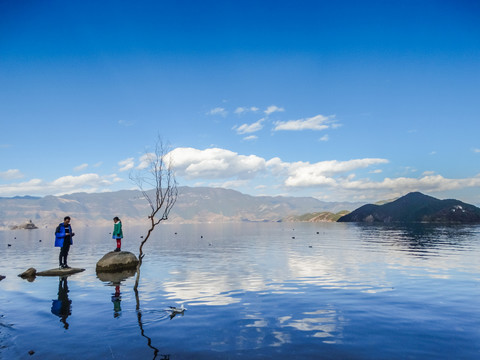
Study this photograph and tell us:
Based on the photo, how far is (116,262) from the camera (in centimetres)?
2939

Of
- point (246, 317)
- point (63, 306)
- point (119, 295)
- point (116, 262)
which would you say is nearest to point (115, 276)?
point (116, 262)

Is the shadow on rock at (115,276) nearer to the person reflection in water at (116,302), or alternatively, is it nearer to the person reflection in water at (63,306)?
the person reflection in water at (116,302)

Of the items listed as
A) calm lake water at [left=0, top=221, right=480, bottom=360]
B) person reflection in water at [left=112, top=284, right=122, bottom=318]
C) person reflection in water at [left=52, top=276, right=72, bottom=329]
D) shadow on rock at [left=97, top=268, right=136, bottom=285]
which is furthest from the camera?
shadow on rock at [left=97, top=268, right=136, bottom=285]

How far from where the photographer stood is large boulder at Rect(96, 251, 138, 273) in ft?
94.0

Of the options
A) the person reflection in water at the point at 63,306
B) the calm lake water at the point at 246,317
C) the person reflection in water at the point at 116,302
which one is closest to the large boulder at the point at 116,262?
the calm lake water at the point at 246,317

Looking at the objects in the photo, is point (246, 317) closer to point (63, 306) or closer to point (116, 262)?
point (63, 306)

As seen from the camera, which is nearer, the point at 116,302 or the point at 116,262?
the point at 116,302

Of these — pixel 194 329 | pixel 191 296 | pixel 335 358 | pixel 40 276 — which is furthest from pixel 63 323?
pixel 40 276

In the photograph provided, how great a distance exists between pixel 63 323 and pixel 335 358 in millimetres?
11396

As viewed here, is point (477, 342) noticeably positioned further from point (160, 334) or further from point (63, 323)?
point (63, 323)

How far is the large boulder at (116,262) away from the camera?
2864cm

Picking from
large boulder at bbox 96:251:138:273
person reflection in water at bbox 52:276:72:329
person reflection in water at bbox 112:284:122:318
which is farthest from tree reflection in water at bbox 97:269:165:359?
person reflection in water at bbox 52:276:72:329

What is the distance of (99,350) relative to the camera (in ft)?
34.8

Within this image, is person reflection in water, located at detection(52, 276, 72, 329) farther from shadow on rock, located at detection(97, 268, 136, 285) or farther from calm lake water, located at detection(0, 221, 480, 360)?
shadow on rock, located at detection(97, 268, 136, 285)
